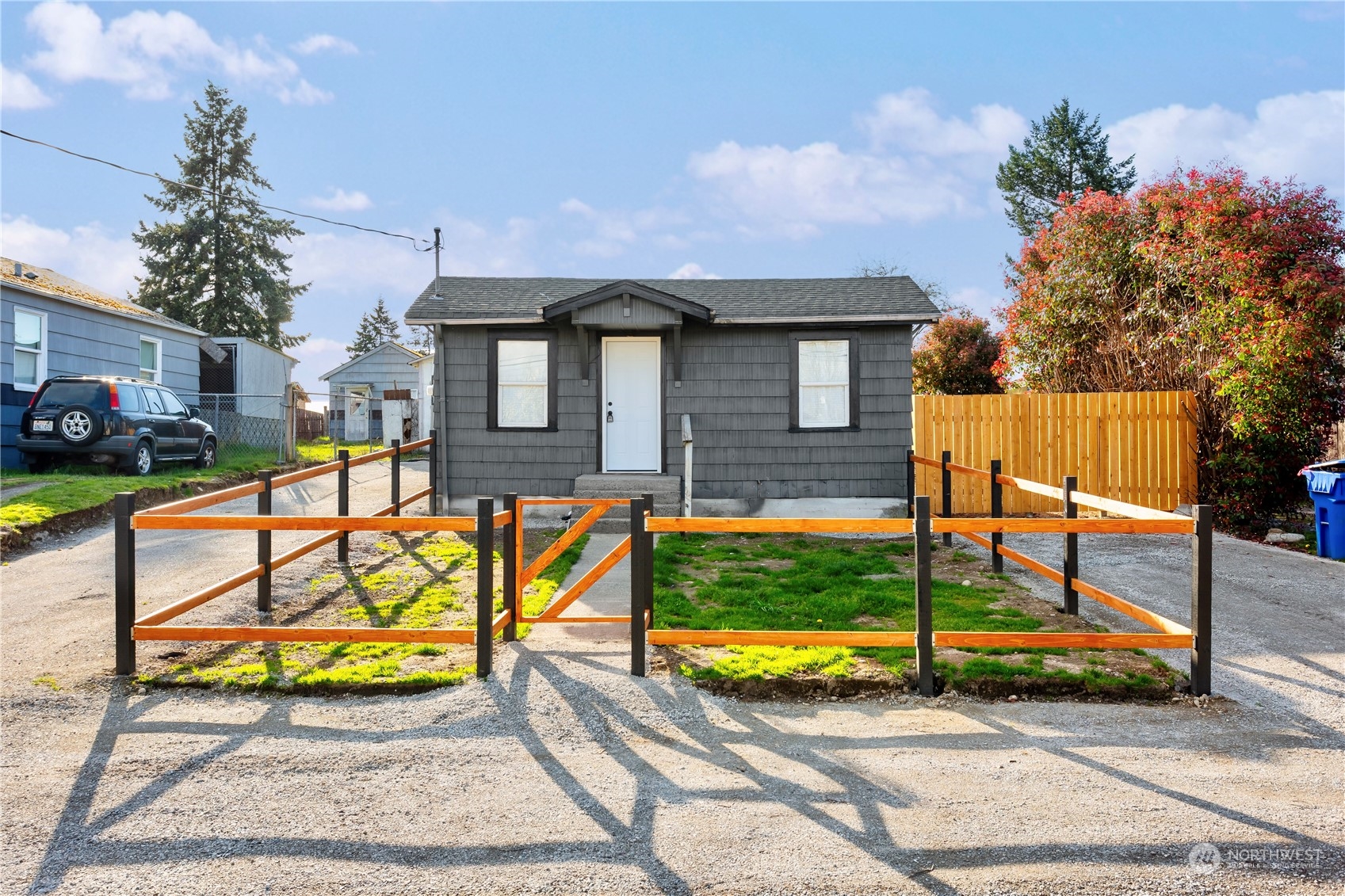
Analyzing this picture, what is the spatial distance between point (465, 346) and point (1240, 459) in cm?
1128

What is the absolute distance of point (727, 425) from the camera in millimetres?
11406

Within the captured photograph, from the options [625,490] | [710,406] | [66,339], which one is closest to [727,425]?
[710,406]

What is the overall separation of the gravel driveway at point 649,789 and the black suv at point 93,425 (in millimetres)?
9086

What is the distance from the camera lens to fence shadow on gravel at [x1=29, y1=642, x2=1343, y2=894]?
280 cm

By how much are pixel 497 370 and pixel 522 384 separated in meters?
0.42

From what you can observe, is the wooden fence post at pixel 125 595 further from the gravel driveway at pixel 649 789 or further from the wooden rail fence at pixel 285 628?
the gravel driveway at pixel 649 789

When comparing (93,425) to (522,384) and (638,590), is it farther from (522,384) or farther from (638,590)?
(638,590)

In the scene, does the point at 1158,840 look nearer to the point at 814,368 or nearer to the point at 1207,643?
the point at 1207,643

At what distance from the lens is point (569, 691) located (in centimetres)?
449

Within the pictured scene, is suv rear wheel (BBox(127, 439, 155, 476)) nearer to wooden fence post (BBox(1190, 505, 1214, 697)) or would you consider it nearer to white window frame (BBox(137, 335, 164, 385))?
white window frame (BBox(137, 335, 164, 385))

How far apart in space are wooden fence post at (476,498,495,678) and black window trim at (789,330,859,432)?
7332 mm

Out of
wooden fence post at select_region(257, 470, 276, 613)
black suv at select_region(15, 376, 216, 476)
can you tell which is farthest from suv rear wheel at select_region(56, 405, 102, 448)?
wooden fence post at select_region(257, 470, 276, 613)

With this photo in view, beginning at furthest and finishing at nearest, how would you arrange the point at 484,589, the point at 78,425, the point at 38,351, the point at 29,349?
the point at 38,351 → the point at 29,349 → the point at 78,425 → the point at 484,589

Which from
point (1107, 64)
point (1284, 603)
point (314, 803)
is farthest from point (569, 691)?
point (1107, 64)
